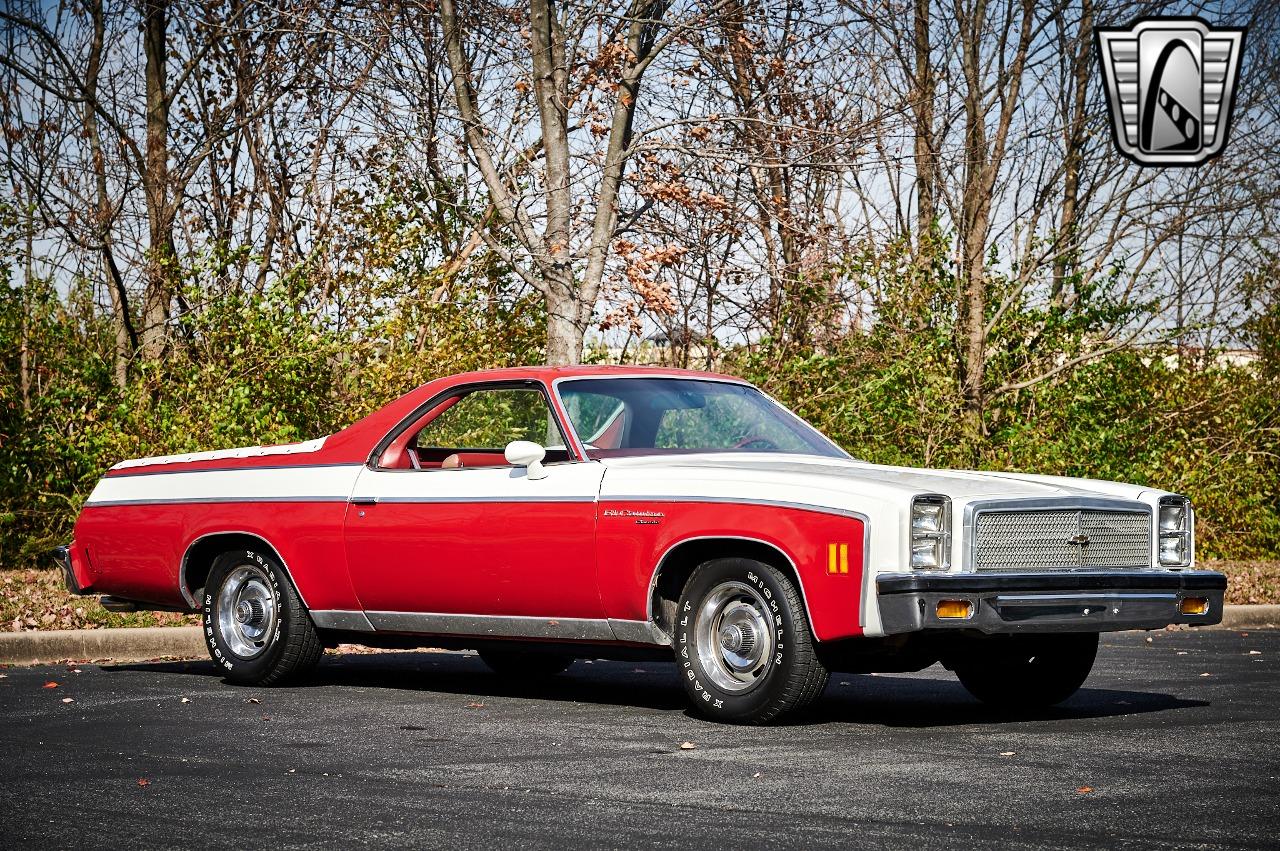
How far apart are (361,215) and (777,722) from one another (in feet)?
38.0

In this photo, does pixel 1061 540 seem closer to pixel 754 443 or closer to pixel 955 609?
pixel 955 609

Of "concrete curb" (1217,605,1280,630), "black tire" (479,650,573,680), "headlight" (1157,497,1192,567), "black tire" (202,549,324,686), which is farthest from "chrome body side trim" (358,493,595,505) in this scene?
"concrete curb" (1217,605,1280,630)

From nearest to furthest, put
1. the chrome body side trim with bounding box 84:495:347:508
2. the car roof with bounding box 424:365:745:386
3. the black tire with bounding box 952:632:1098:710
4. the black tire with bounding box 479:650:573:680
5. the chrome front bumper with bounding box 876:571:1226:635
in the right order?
the chrome front bumper with bounding box 876:571:1226:635, the black tire with bounding box 952:632:1098:710, the car roof with bounding box 424:365:745:386, the chrome body side trim with bounding box 84:495:347:508, the black tire with bounding box 479:650:573:680

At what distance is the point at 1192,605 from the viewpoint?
791cm

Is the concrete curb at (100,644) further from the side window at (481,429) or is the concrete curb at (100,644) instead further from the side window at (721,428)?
the side window at (721,428)

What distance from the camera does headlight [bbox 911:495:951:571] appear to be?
7164 millimetres

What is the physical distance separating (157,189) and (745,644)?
12086 millimetres

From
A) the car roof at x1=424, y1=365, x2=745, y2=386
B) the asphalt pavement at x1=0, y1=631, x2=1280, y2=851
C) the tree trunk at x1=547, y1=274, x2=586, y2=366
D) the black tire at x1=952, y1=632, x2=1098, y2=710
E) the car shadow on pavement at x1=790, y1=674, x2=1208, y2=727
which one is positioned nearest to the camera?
the asphalt pavement at x1=0, y1=631, x2=1280, y2=851

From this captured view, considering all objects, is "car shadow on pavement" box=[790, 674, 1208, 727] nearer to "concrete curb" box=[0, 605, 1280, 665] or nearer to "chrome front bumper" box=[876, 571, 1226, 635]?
"chrome front bumper" box=[876, 571, 1226, 635]

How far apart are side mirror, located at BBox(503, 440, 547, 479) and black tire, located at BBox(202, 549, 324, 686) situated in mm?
1854

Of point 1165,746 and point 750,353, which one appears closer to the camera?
point 1165,746

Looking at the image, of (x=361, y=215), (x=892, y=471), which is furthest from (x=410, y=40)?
(x=892, y=471)

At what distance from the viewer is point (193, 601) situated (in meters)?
9.84

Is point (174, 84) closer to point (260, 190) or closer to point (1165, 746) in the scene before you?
point (260, 190)
